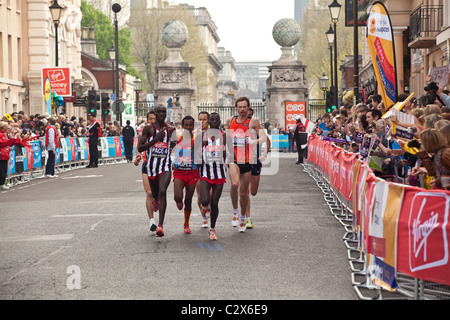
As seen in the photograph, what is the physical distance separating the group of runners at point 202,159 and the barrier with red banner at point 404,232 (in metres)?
3.47

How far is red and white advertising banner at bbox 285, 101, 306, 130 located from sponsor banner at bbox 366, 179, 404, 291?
40.3 meters

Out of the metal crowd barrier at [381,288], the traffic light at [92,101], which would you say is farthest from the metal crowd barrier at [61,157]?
the metal crowd barrier at [381,288]

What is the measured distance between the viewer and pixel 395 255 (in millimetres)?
7332

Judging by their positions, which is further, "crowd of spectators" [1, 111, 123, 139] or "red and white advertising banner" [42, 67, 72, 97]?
"red and white advertising banner" [42, 67, 72, 97]

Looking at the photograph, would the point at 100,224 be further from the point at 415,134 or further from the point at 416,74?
the point at 416,74

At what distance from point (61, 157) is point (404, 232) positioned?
23.5 meters

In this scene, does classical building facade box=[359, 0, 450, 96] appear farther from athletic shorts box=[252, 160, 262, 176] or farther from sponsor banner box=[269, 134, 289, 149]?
athletic shorts box=[252, 160, 262, 176]

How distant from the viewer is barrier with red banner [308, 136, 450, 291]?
22.1 feet

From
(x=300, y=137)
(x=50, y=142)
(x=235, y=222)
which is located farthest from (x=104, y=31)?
(x=235, y=222)

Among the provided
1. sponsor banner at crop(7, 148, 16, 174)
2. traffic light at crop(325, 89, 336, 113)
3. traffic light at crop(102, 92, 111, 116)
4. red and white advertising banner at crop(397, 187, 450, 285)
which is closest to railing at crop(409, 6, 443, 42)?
traffic light at crop(325, 89, 336, 113)

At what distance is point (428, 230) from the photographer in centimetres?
684

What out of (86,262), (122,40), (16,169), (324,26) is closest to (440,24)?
(16,169)

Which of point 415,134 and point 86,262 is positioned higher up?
point 415,134

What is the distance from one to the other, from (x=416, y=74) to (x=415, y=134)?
83.5ft
